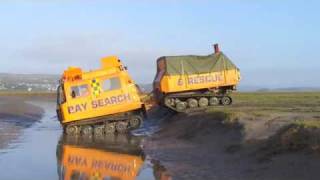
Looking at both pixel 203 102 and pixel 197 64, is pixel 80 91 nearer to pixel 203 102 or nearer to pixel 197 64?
pixel 203 102

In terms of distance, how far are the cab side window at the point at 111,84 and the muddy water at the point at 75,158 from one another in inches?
104

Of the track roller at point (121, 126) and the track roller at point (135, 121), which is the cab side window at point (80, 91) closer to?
the track roller at point (121, 126)

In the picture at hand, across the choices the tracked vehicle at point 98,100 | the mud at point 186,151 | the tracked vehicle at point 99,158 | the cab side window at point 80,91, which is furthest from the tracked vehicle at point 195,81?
the tracked vehicle at point 99,158

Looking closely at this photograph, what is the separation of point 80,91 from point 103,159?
388 inches

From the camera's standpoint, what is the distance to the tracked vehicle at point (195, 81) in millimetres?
32656

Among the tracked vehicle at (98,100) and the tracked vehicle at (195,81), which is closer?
the tracked vehicle at (98,100)

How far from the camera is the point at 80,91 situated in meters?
28.9

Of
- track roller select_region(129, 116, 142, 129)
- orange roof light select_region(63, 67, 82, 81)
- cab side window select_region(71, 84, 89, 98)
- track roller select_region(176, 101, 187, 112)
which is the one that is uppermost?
orange roof light select_region(63, 67, 82, 81)

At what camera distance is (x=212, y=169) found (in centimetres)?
1606

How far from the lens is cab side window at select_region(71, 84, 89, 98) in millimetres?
28766

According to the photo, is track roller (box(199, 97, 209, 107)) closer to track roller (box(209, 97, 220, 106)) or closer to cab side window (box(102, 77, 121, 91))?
track roller (box(209, 97, 220, 106))

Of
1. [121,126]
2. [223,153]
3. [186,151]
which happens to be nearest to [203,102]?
[121,126]

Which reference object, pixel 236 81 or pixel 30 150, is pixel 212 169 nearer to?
pixel 30 150

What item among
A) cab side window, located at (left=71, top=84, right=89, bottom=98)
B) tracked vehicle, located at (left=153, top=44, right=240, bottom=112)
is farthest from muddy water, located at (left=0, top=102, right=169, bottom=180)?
tracked vehicle, located at (left=153, top=44, right=240, bottom=112)
